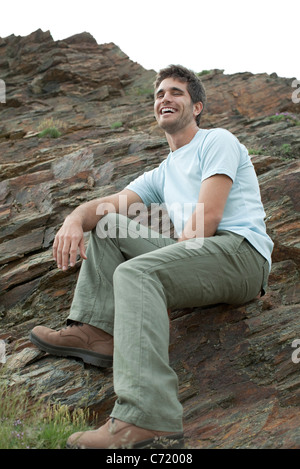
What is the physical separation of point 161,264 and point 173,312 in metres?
1.23

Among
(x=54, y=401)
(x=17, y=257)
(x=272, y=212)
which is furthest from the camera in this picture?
(x=17, y=257)

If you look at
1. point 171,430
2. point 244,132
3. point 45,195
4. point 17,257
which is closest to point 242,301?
point 171,430

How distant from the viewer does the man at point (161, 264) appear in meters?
2.91

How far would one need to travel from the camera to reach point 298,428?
3.25 metres

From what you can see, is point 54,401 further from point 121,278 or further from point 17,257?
point 17,257

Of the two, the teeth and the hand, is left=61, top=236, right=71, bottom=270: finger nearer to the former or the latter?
the hand

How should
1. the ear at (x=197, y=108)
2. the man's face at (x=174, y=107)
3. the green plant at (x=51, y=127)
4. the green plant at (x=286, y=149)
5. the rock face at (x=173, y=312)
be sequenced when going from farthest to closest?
the green plant at (x=51, y=127) → the green plant at (x=286, y=149) → the ear at (x=197, y=108) → the man's face at (x=174, y=107) → the rock face at (x=173, y=312)

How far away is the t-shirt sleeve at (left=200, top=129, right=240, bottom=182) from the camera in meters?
3.96

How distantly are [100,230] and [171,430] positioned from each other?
6.37 feet

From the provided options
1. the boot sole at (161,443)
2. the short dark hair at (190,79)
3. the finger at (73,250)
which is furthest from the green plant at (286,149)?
the boot sole at (161,443)

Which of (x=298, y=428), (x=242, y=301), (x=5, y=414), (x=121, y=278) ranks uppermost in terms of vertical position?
(x=121, y=278)

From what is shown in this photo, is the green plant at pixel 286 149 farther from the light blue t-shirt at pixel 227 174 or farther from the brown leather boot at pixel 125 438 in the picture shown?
the brown leather boot at pixel 125 438

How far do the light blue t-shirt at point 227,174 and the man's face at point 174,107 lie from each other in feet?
0.73

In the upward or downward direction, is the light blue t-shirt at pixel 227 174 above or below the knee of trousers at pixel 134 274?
above
